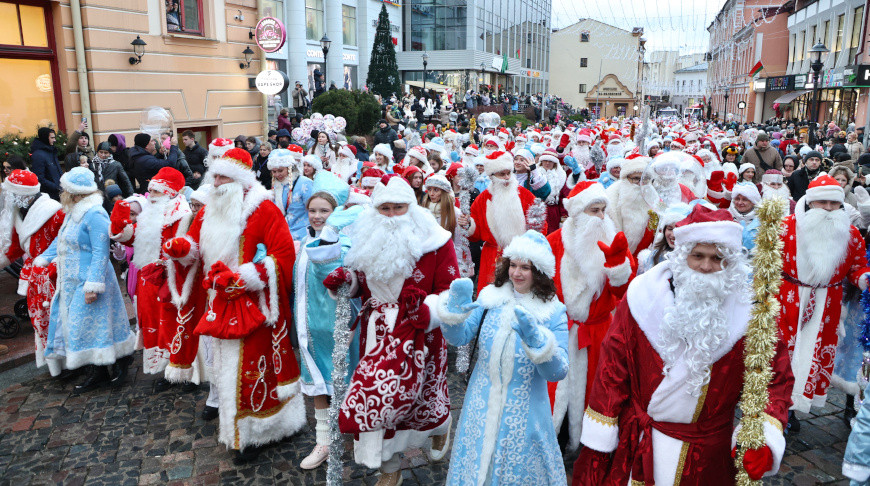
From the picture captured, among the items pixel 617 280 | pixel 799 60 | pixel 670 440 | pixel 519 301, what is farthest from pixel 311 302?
pixel 799 60

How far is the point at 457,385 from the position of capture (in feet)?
18.9

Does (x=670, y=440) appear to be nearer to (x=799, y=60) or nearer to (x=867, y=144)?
(x=867, y=144)

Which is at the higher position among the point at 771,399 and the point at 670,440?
the point at 771,399

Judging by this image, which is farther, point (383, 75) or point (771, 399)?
point (383, 75)

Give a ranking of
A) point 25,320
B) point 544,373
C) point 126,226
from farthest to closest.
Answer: point 25,320 → point 126,226 → point 544,373

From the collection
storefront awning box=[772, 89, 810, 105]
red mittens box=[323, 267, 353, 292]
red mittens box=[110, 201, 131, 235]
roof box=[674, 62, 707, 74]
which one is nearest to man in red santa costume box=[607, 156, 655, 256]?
red mittens box=[323, 267, 353, 292]

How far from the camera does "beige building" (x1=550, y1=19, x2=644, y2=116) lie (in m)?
64.1

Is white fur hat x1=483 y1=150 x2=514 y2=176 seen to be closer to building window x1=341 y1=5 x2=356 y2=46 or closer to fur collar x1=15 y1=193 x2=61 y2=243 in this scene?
fur collar x1=15 y1=193 x2=61 y2=243

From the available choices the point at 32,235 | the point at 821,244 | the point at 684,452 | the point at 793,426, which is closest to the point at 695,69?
the point at 821,244

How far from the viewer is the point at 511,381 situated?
125 inches

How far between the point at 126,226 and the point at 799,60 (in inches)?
1641

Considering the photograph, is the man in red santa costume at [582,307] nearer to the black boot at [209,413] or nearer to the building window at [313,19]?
the black boot at [209,413]

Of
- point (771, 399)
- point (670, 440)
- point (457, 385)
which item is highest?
point (771, 399)

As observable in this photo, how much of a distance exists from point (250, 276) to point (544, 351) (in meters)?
2.24
